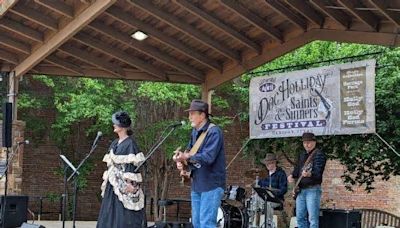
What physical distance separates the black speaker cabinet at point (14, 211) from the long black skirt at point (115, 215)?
136 inches

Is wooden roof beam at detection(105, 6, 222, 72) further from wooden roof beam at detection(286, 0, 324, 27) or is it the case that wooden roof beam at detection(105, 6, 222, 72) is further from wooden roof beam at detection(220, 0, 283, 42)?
wooden roof beam at detection(286, 0, 324, 27)

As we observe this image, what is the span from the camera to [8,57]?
35.0 ft

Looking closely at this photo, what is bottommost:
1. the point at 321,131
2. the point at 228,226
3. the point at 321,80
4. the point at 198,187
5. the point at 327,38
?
the point at 228,226

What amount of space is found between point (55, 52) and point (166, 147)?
4.41 m

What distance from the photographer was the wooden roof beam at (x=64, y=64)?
10688 millimetres

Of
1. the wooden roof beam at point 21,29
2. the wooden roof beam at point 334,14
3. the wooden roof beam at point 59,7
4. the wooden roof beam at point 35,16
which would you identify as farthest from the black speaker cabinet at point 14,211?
the wooden roof beam at point 334,14

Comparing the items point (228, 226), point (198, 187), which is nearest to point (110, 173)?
point (198, 187)

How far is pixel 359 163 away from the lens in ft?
34.0

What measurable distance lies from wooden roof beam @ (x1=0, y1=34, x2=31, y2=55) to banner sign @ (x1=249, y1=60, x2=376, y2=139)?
3.71m

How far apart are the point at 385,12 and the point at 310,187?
2.37 metres

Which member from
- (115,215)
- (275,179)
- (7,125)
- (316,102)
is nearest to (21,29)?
(7,125)

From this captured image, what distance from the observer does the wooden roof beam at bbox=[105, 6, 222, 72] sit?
30.2 ft

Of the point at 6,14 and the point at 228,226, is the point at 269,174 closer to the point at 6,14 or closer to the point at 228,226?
the point at 228,226

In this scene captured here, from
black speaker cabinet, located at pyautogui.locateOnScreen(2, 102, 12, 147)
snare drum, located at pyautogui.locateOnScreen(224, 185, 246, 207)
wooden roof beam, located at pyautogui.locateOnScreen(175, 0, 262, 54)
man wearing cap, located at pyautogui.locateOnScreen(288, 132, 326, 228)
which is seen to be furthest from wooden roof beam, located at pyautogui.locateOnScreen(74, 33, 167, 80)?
man wearing cap, located at pyautogui.locateOnScreen(288, 132, 326, 228)
